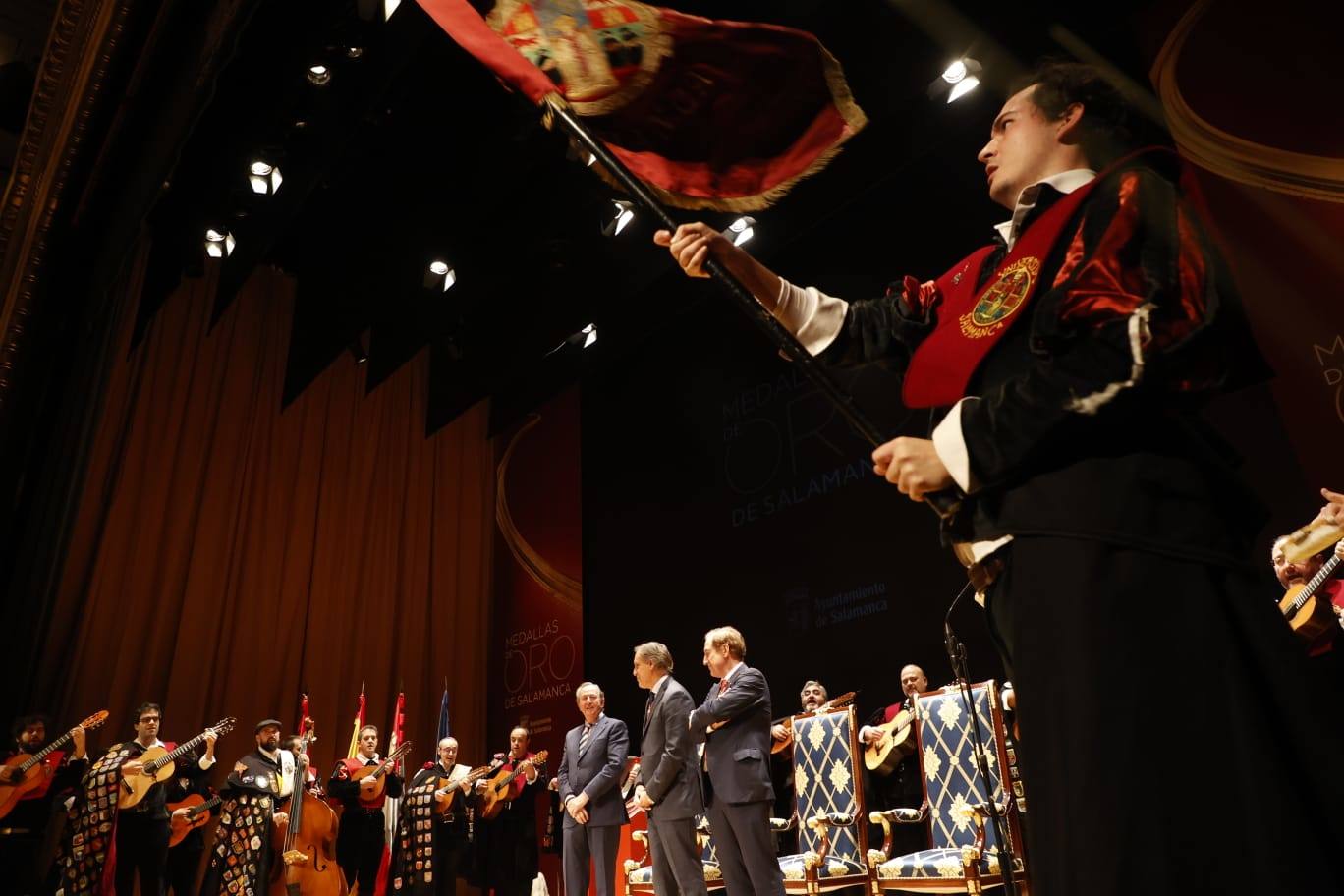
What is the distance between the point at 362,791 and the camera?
7.61 m

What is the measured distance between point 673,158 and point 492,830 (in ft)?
24.7

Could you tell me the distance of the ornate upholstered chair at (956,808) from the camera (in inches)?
148

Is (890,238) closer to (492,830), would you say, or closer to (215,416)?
(492,830)

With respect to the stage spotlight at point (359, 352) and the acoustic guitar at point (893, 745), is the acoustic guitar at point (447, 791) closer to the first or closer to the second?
the acoustic guitar at point (893, 745)

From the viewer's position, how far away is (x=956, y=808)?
4074 mm

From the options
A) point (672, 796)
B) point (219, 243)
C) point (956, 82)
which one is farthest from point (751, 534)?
point (219, 243)

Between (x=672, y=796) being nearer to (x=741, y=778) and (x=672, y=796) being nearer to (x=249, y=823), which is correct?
(x=741, y=778)

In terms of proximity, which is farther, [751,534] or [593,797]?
[751,534]

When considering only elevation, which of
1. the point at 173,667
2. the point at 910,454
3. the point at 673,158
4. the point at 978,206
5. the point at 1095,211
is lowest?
the point at 910,454

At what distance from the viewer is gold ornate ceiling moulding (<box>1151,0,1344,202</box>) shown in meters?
4.63

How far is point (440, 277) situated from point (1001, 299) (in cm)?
905

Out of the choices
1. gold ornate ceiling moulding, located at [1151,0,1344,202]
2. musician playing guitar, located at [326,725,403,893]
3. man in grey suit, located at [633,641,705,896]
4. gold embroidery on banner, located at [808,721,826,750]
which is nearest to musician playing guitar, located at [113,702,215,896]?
musician playing guitar, located at [326,725,403,893]

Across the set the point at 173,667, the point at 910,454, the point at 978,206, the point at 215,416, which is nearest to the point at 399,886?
the point at 173,667

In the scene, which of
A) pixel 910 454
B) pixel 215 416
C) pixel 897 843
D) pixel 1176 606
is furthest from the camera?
pixel 215 416
